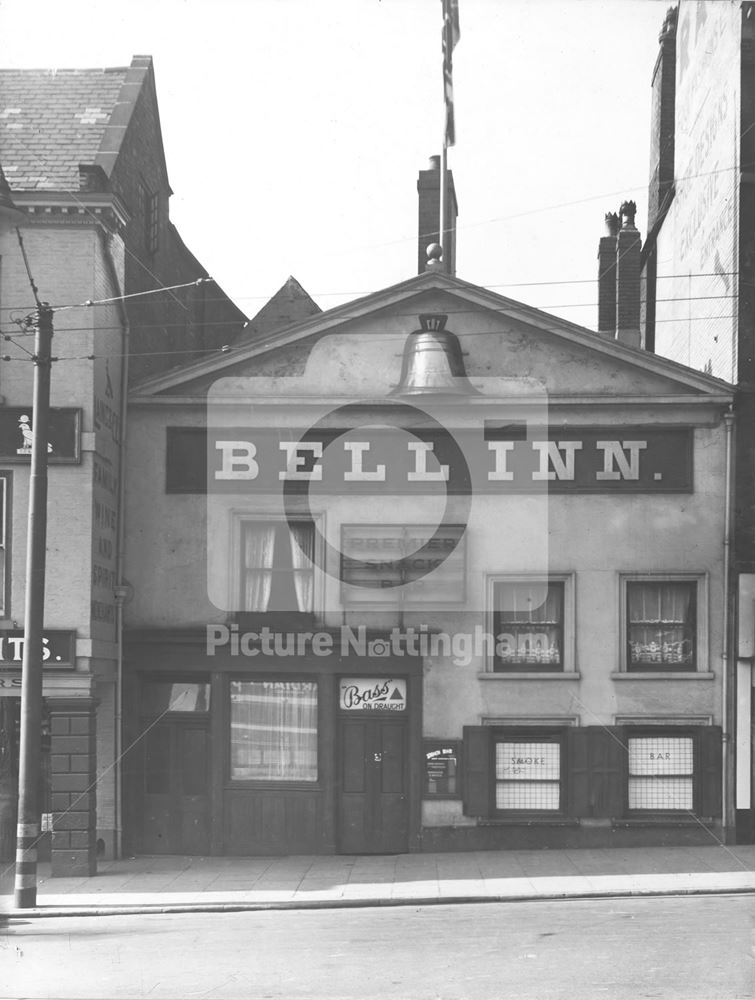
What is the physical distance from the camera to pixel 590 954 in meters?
12.4

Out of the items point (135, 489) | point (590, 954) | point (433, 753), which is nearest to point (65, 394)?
point (135, 489)

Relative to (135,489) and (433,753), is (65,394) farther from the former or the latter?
(433,753)

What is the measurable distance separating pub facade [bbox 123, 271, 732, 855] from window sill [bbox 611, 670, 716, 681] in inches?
2.6

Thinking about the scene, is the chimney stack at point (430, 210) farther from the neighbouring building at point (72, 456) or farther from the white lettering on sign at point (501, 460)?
the neighbouring building at point (72, 456)

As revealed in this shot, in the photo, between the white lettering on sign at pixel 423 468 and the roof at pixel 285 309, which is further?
the roof at pixel 285 309

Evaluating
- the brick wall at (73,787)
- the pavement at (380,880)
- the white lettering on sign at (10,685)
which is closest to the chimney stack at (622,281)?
the pavement at (380,880)

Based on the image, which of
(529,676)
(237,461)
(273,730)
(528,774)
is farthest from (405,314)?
(528,774)

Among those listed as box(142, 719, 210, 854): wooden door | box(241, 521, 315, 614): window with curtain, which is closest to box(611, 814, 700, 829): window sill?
box(241, 521, 315, 614): window with curtain

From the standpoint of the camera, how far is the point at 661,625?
21188 millimetres

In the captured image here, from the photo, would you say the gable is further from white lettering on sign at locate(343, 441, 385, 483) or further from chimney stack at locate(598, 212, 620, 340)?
chimney stack at locate(598, 212, 620, 340)

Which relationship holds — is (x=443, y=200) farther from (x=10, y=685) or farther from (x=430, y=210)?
(x=10, y=685)

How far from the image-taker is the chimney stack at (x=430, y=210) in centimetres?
2452

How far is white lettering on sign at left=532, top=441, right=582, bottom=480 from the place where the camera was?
21.2m

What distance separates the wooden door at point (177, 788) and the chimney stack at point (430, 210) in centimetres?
983
